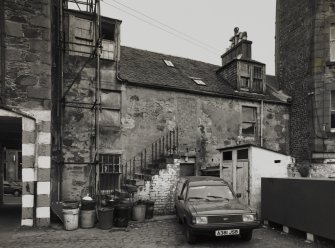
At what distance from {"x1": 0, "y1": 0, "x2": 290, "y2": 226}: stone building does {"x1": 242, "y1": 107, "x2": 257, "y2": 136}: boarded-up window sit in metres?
0.07

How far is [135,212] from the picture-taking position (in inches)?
446

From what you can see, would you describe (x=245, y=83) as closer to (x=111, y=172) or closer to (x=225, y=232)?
(x=111, y=172)

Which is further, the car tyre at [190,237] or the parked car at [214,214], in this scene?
the car tyre at [190,237]

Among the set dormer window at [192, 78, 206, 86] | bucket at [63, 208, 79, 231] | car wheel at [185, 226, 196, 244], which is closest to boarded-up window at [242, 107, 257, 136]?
dormer window at [192, 78, 206, 86]

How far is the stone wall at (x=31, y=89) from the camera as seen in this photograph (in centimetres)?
1017

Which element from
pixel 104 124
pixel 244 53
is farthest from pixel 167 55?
pixel 104 124

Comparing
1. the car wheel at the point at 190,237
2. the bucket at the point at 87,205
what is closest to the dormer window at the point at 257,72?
the bucket at the point at 87,205

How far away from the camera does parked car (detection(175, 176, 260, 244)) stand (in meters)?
7.74

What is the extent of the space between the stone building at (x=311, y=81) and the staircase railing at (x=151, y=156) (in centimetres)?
637

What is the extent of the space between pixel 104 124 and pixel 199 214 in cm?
735

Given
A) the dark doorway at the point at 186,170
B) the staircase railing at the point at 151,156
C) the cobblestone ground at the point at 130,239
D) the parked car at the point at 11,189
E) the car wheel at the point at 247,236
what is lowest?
the parked car at the point at 11,189

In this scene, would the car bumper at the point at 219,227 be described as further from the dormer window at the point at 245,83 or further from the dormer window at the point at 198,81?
the dormer window at the point at 245,83

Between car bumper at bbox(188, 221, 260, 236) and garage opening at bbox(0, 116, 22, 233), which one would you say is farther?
garage opening at bbox(0, 116, 22, 233)

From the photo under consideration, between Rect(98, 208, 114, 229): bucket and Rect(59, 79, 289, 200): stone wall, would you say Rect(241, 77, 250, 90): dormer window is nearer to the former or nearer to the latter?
Rect(59, 79, 289, 200): stone wall
